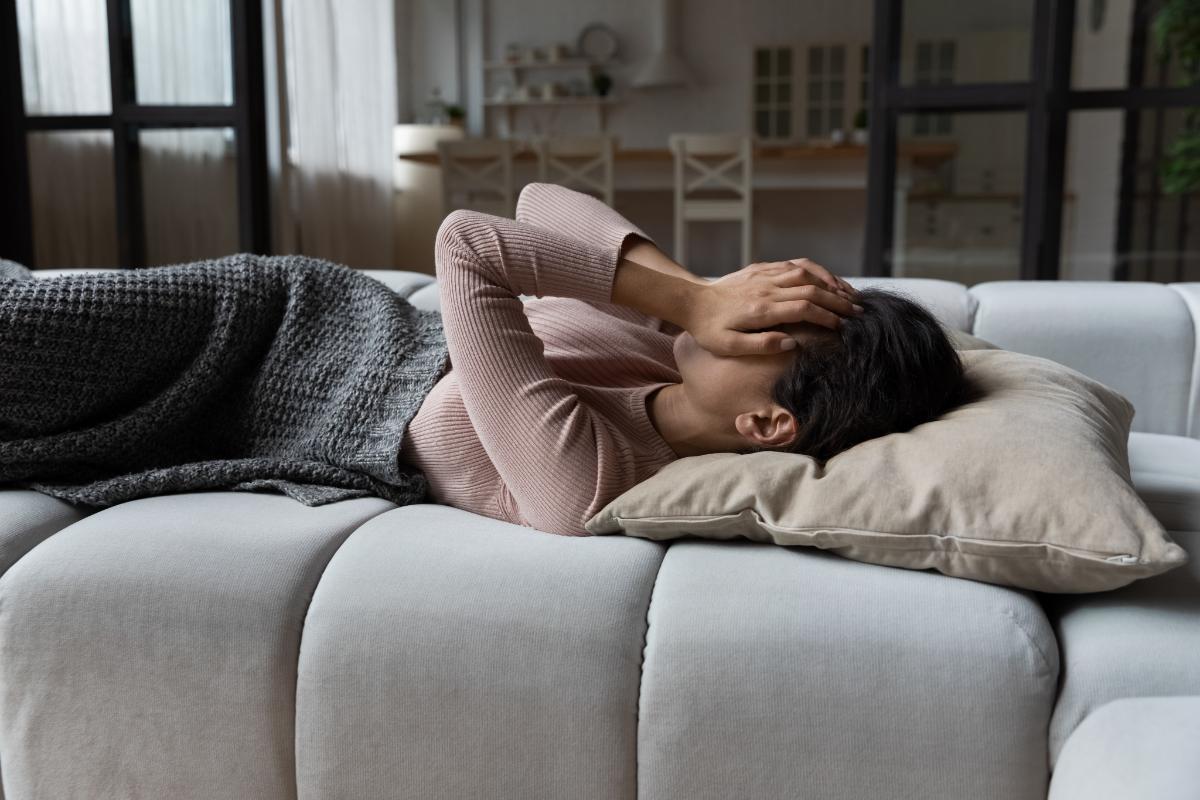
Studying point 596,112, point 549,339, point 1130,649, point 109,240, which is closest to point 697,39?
point 596,112

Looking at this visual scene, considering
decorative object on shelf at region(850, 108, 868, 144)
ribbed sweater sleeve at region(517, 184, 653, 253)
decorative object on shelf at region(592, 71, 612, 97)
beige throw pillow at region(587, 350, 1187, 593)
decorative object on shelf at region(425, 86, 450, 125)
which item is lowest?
beige throw pillow at region(587, 350, 1187, 593)

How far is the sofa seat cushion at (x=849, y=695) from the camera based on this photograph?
1.01 m

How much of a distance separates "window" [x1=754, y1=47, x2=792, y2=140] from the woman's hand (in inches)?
273

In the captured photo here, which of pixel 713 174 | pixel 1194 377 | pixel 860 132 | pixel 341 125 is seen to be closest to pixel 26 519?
pixel 1194 377

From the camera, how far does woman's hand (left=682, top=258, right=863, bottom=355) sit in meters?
1.25

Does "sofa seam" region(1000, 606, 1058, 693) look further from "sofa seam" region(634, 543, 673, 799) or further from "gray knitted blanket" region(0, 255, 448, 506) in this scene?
"gray knitted blanket" region(0, 255, 448, 506)

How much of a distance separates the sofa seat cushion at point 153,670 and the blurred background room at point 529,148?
260 cm

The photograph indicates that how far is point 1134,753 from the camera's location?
87 centimetres

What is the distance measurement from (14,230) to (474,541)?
3678 millimetres

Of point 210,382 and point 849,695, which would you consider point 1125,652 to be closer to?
point 849,695

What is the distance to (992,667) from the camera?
1020 millimetres

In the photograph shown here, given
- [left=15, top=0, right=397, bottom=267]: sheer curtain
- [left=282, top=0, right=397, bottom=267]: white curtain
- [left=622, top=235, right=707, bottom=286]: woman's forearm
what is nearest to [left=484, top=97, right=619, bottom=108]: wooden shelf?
[left=282, top=0, right=397, bottom=267]: white curtain

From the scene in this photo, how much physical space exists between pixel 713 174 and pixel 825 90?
2.42m

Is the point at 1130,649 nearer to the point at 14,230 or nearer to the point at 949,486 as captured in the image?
the point at 949,486
